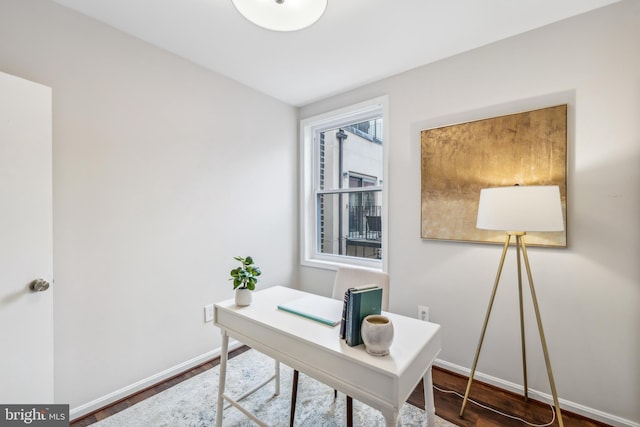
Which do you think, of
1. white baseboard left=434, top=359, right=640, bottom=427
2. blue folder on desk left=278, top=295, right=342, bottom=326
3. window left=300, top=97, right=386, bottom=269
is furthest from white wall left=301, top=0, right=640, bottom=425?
blue folder on desk left=278, top=295, right=342, bottom=326

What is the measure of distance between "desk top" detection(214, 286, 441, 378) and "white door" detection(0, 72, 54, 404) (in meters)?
0.87

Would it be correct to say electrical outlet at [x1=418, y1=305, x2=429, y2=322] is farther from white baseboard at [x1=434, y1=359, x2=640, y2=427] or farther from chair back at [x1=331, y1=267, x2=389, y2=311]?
chair back at [x1=331, y1=267, x2=389, y2=311]

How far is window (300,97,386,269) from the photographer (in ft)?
9.00

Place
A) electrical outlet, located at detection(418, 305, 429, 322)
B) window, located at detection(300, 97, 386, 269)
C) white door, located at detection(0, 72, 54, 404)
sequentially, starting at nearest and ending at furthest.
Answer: white door, located at detection(0, 72, 54, 404), electrical outlet, located at detection(418, 305, 429, 322), window, located at detection(300, 97, 386, 269)

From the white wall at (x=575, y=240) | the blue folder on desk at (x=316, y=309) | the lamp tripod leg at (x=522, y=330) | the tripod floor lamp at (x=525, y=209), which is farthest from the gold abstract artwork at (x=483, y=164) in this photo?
the blue folder on desk at (x=316, y=309)

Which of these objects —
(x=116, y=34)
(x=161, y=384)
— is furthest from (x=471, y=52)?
(x=161, y=384)

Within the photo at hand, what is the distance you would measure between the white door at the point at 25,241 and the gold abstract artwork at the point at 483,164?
7.89 ft

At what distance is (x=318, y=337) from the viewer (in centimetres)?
120

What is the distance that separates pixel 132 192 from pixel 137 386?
1336mm

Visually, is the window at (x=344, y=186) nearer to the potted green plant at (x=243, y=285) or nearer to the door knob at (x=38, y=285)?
the potted green plant at (x=243, y=285)

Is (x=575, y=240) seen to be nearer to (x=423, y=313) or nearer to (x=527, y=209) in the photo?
(x=527, y=209)

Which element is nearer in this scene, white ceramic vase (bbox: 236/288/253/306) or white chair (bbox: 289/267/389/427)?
white ceramic vase (bbox: 236/288/253/306)

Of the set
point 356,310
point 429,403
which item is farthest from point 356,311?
point 429,403

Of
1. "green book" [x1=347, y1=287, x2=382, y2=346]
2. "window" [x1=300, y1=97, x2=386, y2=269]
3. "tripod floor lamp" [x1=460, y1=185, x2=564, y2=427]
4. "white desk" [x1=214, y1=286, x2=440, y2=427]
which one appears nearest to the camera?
→ "white desk" [x1=214, y1=286, x2=440, y2=427]
